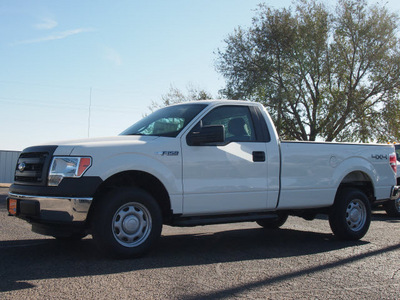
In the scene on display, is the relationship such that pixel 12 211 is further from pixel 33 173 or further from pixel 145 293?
pixel 145 293

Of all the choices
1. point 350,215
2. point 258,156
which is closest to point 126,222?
point 258,156

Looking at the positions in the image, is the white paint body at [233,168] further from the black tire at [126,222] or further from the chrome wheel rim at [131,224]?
the chrome wheel rim at [131,224]

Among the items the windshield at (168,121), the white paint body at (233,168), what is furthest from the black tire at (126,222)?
the windshield at (168,121)

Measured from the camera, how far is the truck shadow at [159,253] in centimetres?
467

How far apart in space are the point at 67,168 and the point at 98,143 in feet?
1.59

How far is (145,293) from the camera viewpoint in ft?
13.1

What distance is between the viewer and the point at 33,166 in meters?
5.38

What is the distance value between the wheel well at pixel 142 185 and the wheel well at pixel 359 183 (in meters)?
3.17

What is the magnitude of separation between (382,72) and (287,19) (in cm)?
622

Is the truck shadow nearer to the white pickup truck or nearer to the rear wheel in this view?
the white pickup truck

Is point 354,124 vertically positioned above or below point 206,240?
above

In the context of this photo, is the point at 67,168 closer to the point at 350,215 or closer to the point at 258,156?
the point at 258,156

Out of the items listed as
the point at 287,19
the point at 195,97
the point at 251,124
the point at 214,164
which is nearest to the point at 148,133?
the point at 214,164

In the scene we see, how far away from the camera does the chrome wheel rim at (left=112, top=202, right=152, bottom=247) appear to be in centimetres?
527
